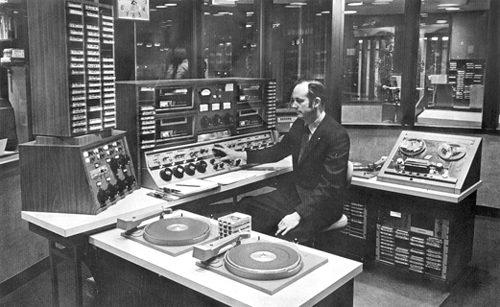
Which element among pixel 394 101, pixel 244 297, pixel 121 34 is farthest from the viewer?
pixel 394 101

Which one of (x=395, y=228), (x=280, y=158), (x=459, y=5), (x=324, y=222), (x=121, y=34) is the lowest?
(x=395, y=228)

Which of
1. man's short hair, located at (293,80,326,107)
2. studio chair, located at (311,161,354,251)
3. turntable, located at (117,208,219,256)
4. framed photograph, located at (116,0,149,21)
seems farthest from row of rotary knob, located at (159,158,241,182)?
framed photograph, located at (116,0,149,21)

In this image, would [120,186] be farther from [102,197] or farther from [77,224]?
[77,224]

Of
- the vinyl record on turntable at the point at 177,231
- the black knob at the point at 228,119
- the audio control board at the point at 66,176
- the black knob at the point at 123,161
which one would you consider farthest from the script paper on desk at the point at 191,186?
the black knob at the point at 228,119

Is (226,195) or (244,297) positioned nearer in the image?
(244,297)

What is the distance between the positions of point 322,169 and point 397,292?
1.08m

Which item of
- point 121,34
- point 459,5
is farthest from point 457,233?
point 459,5

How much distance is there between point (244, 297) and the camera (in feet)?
5.25

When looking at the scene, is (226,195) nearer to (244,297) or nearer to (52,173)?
(52,173)

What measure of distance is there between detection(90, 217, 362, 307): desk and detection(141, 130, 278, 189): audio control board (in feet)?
2.48

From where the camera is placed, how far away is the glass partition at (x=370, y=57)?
5.81 meters

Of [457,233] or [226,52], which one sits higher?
[226,52]

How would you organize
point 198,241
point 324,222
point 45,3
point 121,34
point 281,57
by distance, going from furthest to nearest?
1. point 281,57
2. point 121,34
3. point 324,222
4. point 45,3
5. point 198,241

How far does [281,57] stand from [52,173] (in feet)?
12.7
